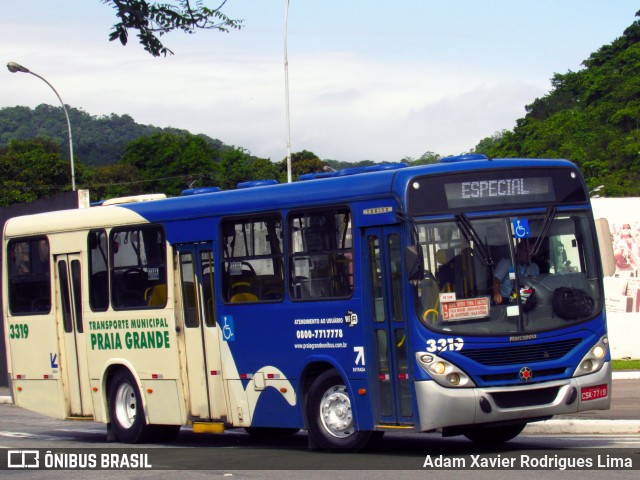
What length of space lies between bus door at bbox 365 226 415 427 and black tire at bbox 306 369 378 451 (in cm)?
55

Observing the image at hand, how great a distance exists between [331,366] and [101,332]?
4.76 meters

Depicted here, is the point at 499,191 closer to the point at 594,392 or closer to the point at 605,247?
the point at 605,247

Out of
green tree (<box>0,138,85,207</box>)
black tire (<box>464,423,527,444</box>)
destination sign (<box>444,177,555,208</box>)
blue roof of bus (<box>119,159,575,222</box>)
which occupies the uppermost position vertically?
green tree (<box>0,138,85,207</box>)

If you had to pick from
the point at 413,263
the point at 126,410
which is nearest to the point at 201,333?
the point at 126,410

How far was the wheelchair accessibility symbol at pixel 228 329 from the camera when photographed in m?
13.9

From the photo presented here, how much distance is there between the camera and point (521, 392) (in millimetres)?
11375

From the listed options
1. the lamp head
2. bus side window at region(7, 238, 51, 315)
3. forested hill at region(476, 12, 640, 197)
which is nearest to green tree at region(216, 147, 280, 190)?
forested hill at region(476, 12, 640, 197)

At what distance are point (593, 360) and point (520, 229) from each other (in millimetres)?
1569

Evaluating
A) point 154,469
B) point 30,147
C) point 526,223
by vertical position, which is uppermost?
point 30,147

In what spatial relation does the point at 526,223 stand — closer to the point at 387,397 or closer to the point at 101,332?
the point at 387,397

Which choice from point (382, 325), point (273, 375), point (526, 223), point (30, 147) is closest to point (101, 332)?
point (273, 375)

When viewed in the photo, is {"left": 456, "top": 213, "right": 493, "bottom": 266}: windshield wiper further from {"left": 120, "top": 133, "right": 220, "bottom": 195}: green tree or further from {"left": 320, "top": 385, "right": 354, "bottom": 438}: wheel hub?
{"left": 120, "top": 133, "right": 220, "bottom": 195}: green tree

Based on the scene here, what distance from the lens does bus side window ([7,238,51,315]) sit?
1712 cm

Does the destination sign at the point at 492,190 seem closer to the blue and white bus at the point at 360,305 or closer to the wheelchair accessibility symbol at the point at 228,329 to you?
the blue and white bus at the point at 360,305
